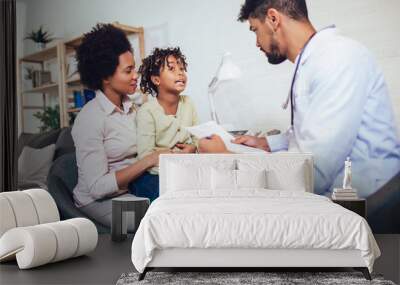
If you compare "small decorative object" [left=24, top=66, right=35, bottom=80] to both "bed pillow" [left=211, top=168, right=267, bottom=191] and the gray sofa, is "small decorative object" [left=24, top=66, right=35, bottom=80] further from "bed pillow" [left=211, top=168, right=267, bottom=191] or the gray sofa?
"bed pillow" [left=211, top=168, right=267, bottom=191]

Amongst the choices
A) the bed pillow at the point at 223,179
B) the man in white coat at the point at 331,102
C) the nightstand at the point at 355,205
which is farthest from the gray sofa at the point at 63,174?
the nightstand at the point at 355,205

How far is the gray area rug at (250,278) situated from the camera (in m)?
4.48

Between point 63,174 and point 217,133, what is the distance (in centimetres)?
186

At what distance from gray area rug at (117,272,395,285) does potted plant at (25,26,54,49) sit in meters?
3.62

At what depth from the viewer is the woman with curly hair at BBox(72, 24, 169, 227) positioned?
7.05m

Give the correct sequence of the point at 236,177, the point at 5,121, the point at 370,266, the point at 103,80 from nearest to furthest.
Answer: the point at 370,266 → the point at 236,177 → the point at 5,121 → the point at 103,80

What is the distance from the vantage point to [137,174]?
7.04 meters

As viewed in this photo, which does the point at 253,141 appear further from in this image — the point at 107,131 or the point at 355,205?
the point at 107,131

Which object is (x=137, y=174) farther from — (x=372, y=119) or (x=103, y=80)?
(x=372, y=119)

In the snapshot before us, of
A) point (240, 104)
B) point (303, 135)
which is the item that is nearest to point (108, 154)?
point (240, 104)

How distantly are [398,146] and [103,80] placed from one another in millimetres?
3419

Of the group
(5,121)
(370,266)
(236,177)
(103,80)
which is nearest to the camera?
(370,266)

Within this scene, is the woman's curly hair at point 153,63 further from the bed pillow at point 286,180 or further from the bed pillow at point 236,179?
the bed pillow at point 286,180

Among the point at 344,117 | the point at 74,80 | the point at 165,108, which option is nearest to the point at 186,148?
the point at 165,108
